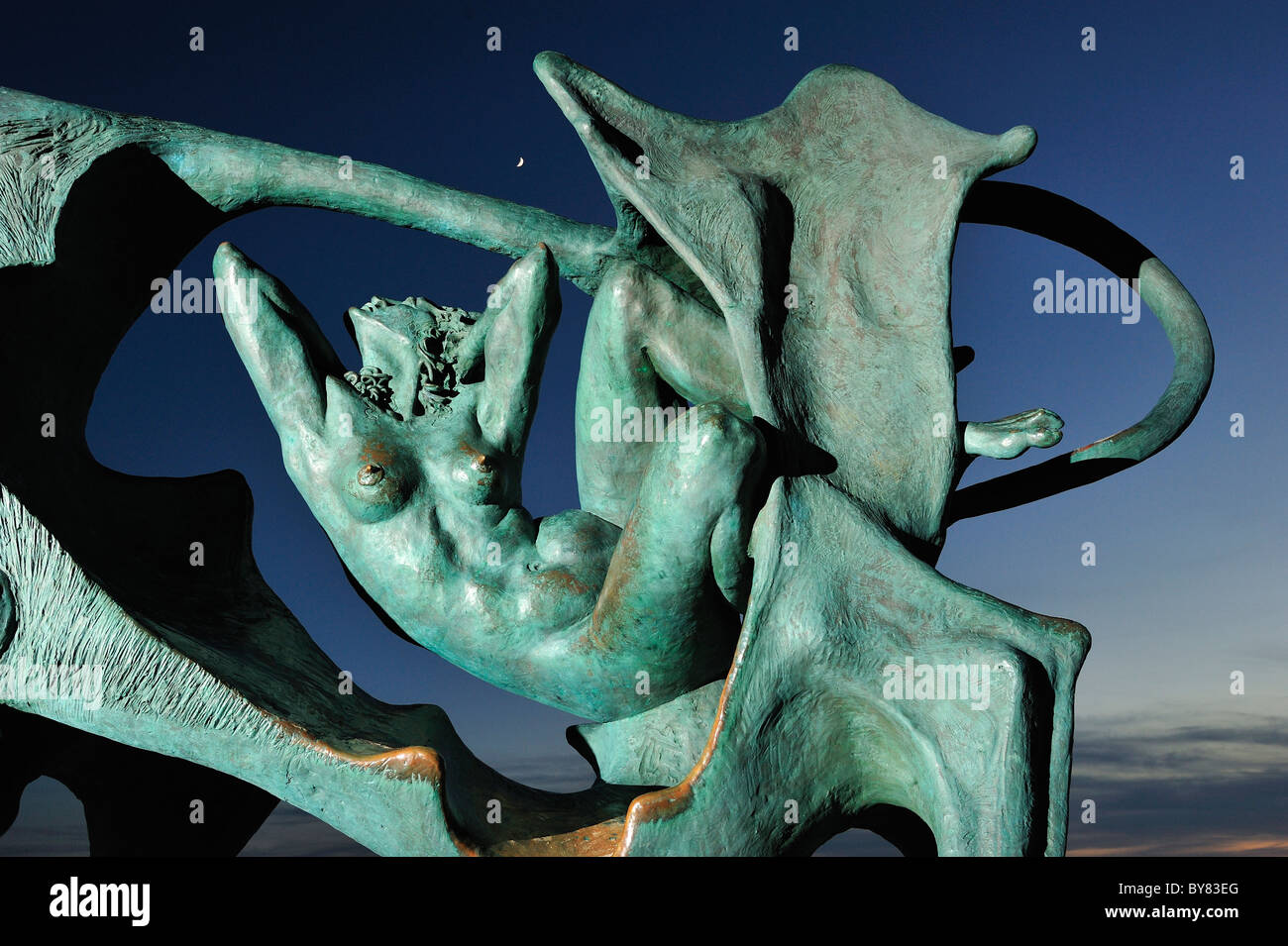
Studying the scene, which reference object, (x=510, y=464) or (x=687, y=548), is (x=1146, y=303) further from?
(x=510, y=464)

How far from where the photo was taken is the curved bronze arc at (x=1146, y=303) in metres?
4.44

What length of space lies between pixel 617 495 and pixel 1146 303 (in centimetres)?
165

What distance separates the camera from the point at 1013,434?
3994 millimetres

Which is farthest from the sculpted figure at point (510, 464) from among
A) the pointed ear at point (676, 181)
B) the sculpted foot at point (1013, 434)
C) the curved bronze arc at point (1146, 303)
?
the curved bronze arc at point (1146, 303)

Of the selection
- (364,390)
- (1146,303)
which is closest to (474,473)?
(364,390)

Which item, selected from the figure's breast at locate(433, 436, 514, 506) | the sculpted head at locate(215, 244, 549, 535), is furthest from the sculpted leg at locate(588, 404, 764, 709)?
the sculpted head at locate(215, 244, 549, 535)

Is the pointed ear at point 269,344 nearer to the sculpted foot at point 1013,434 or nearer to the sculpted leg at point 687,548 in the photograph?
the sculpted leg at point 687,548

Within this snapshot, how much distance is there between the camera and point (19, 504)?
13.1 ft

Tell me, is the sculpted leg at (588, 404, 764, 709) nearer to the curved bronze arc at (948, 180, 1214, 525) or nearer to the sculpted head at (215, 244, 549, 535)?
the sculpted head at (215, 244, 549, 535)

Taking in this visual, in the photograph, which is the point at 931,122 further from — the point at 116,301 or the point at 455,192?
the point at 116,301

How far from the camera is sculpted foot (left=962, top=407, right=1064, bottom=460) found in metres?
3.94

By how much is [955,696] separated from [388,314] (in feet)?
6.42

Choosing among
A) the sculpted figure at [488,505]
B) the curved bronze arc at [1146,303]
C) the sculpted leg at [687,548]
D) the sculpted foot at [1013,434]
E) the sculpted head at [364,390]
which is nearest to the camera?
the sculpted leg at [687,548]

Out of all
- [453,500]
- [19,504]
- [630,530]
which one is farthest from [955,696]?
[19,504]
